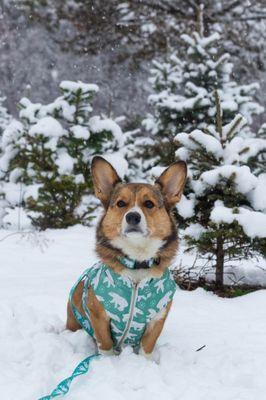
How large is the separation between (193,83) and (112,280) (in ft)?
31.2

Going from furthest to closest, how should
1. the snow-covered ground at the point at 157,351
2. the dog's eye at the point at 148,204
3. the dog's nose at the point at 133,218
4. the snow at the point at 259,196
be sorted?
1. the snow at the point at 259,196
2. the dog's eye at the point at 148,204
3. the dog's nose at the point at 133,218
4. the snow-covered ground at the point at 157,351

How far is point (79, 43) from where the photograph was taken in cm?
2269

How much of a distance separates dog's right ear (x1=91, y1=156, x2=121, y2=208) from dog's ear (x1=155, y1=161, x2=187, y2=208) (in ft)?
1.24

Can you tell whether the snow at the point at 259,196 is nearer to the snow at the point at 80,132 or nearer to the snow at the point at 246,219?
the snow at the point at 246,219

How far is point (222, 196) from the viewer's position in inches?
214

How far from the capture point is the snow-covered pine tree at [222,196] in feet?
16.6

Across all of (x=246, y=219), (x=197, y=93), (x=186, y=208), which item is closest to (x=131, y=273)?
(x=246, y=219)

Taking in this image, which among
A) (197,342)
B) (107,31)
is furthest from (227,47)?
(197,342)

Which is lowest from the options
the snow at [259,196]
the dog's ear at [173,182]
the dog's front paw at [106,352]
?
the dog's front paw at [106,352]

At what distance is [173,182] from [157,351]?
1390 mm

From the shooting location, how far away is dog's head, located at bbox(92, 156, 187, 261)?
342 centimetres

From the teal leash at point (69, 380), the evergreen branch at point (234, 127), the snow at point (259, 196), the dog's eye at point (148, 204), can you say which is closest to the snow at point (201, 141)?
the evergreen branch at point (234, 127)

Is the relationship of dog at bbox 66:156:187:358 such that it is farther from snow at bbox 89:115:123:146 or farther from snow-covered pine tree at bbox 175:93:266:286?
snow at bbox 89:115:123:146

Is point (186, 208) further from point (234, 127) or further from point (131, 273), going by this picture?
point (131, 273)
